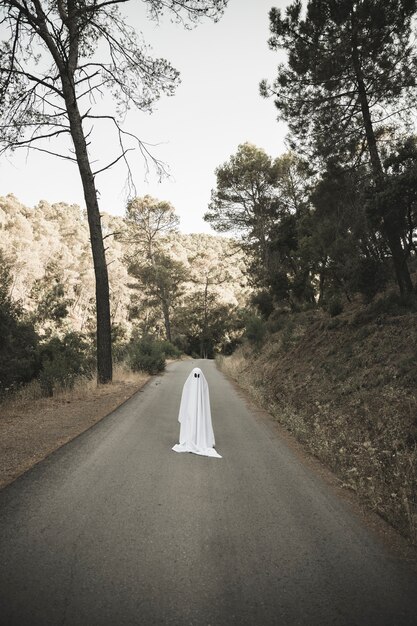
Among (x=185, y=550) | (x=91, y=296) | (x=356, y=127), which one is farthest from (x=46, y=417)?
(x=91, y=296)

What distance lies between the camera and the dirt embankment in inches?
177

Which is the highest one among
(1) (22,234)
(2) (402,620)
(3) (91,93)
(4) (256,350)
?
(1) (22,234)

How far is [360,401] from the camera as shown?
6938 millimetres

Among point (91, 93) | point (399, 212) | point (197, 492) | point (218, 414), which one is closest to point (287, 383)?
point (218, 414)

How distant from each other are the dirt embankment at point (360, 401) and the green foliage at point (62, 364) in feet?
21.2

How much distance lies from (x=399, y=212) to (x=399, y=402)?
618 centimetres

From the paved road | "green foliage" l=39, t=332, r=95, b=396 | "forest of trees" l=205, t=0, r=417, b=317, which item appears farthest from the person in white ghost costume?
"forest of trees" l=205, t=0, r=417, b=317

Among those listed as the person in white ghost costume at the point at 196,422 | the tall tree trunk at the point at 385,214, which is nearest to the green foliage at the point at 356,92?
the tall tree trunk at the point at 385,214

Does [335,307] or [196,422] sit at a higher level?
[335,307]

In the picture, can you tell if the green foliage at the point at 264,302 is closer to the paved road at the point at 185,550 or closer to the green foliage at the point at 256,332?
the green foliage at the point at 256,332

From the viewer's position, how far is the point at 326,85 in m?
11.6

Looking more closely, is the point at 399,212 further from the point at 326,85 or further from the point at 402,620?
the point at 402,620

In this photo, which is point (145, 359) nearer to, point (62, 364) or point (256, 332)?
point (62, 364)

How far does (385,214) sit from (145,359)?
12.7m
